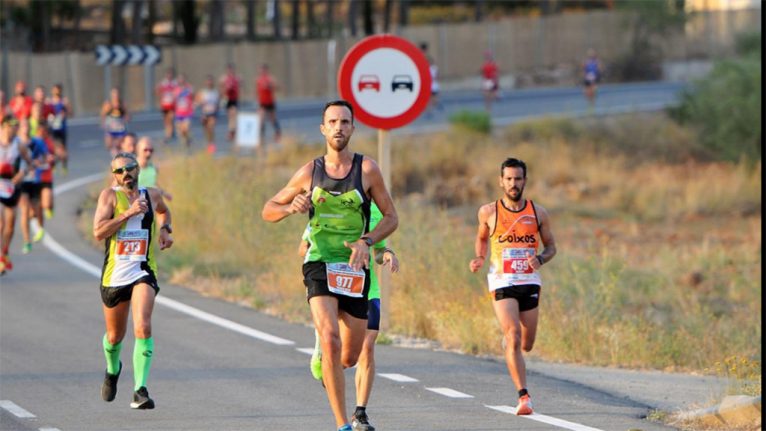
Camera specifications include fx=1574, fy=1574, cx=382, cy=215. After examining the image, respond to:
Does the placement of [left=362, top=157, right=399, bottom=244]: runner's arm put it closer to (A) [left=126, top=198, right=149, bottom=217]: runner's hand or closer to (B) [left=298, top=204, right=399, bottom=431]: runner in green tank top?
(B) [left=298, top=204, right=399, bottom=431]: runner in green tank top

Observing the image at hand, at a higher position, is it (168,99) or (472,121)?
(168,99)

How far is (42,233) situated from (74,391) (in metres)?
9.37

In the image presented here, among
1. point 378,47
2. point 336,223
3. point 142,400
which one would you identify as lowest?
point 142,400

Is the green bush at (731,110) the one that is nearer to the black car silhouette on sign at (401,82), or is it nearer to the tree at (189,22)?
the tree at (189,22)

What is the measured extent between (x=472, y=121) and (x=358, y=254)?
30.8 metres

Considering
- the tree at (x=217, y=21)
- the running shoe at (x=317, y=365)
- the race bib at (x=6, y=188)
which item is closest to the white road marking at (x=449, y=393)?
the running shoe at (x=317, y=365)

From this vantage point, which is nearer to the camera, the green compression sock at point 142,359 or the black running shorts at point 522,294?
the green compression sock at point 142,359

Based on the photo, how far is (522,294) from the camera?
10.5m

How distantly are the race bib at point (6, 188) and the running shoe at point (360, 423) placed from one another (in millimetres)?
9897

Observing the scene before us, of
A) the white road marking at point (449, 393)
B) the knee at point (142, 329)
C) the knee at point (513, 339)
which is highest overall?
the knee at point (142, 329)

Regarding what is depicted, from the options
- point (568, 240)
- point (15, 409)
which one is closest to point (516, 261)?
point (15, 409)

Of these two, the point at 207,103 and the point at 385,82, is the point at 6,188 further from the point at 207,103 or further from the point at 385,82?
the point at 207,103

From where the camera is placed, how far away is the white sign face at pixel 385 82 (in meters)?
13.7

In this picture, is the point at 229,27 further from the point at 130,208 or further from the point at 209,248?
the point at 130,208
